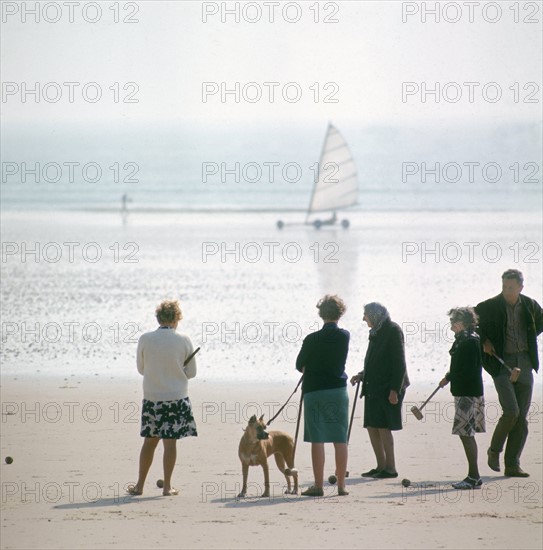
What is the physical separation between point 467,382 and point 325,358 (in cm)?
92

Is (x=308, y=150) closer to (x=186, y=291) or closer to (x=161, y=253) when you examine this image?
(x=161, y=253)

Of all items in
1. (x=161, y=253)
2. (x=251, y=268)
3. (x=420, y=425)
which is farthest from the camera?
(x=161, y=253)

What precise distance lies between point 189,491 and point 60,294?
12372 mm

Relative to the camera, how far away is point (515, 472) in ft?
25.2

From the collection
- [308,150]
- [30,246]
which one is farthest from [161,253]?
[308,150]

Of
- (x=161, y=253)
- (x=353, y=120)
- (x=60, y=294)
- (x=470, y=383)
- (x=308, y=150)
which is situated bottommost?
(x=470, y=383)

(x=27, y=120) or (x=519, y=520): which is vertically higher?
(x=27, y=120)

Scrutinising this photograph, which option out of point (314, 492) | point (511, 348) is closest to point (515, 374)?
point (511, 348)

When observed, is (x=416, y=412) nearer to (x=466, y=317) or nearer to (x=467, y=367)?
(x=467, y=367)

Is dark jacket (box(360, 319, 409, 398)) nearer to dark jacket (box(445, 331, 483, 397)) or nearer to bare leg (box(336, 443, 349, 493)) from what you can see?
dark jacket (box(445, 331, 483, 397))

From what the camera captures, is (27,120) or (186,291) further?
(27,120)

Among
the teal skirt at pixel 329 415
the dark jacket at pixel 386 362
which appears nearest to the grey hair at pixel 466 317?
the dark jacket at pixel 386 362

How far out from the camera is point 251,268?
2359 cm

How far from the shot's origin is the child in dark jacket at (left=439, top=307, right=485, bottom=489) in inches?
289
